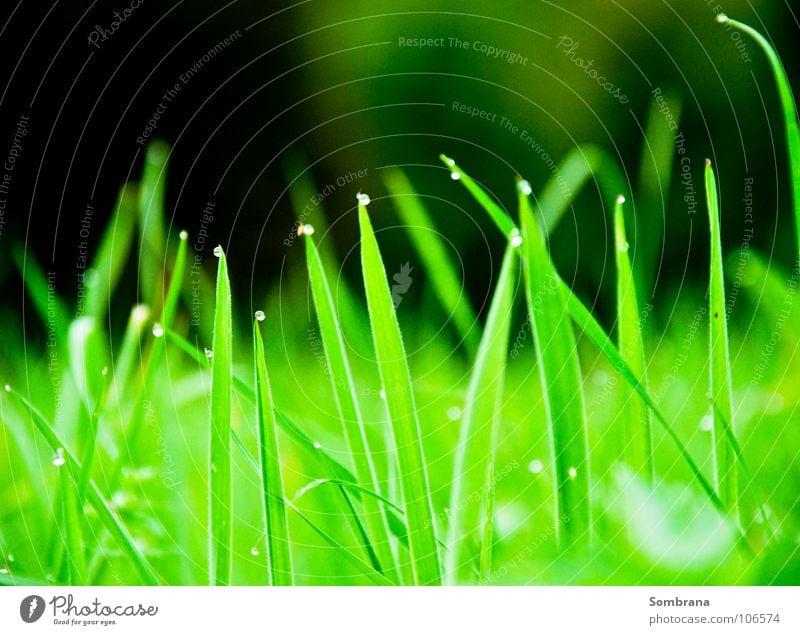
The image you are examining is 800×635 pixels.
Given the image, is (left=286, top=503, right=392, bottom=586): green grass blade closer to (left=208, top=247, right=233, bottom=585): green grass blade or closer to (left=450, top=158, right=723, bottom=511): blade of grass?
(left=208, top=247, right=233, bottom=585): green grass blade

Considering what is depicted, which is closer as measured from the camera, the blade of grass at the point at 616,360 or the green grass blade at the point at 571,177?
the blade of grass at the point at 616,360

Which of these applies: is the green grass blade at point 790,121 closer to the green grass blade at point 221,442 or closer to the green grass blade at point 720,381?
the green grass blade at point 720,381

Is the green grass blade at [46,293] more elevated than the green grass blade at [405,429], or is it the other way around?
the green grass blade at [46,293]

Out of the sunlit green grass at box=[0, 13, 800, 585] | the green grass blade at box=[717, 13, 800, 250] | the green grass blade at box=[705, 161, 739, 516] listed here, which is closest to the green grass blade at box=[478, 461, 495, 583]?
the sunlit green grass at box=[0, 13, 800, 585]

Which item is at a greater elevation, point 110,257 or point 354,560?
point 110,257

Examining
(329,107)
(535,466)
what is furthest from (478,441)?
(329,107)

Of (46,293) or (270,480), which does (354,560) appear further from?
(46,293)

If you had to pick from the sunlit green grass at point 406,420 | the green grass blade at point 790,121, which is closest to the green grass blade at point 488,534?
the sunlit green grass at point 406,420
